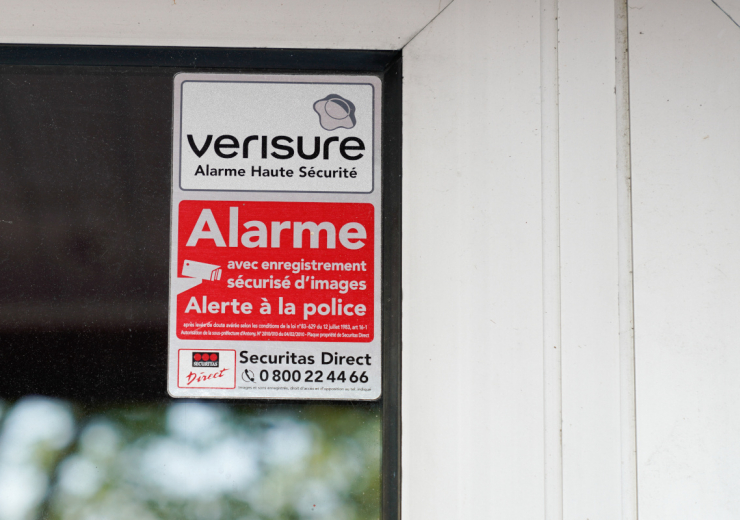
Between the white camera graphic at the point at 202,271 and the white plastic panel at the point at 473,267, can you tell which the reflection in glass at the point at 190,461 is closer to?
the white plastic panel at the point at 473,267

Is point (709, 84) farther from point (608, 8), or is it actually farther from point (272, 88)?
point (272, 88)

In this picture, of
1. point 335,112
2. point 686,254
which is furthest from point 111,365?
point 686,254

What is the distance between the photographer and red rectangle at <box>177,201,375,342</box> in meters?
0.86

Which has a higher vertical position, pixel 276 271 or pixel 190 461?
pixel 276 271

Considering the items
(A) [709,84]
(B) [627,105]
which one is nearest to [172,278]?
(B) [627,105]

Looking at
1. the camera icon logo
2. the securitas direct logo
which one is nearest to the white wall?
the camera icon logo

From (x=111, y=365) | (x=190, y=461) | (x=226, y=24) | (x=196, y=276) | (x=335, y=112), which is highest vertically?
(x=226, y=24)

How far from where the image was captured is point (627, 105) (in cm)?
84

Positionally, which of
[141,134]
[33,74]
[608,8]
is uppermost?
[608,8]

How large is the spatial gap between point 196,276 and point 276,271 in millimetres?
152

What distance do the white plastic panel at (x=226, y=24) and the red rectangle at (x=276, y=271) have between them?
1.05ft

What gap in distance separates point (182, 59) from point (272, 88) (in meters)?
0.18

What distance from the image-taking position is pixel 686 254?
2.68ft

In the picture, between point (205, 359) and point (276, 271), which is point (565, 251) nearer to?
point (276, 271)
